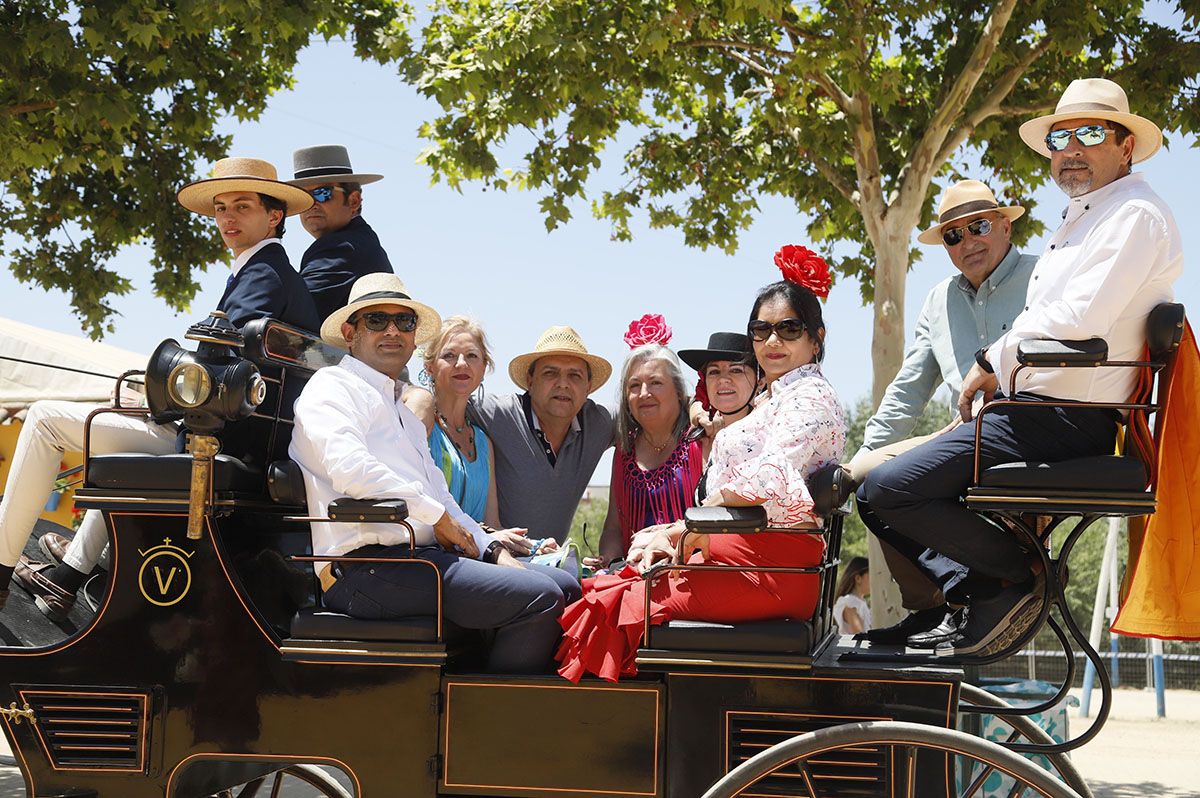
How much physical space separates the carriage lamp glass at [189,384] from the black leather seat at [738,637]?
1.46m

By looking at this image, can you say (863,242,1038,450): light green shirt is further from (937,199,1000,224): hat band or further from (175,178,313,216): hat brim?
(175,178,313,216): hat brim

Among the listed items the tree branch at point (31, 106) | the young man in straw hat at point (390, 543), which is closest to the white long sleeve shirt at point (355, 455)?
the young man in straw hat at point (390, 543)

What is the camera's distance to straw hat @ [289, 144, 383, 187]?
528 cm

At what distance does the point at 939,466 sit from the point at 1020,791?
1.20m

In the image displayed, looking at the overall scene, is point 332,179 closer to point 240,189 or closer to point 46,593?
point 240,189

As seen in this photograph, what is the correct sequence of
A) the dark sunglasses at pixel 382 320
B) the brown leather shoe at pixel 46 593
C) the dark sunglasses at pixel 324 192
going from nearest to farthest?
the dark sunglasses at pixel 382 320, the brown leather shoe at pixel 46 593, the dark sunglasses at pixel 324 192

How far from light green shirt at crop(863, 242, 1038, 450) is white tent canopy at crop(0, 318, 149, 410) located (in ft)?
20.9

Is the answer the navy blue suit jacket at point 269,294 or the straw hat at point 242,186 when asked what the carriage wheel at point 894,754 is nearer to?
the navy blue suit jacket at point 269,294

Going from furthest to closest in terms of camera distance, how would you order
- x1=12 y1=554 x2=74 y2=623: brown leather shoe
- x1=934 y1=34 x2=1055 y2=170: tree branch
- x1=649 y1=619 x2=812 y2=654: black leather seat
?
x1=934 y1=34 x2=1055 y2=170: tree branch, x1=12 y1=554 x2=74 y2=623: brown leather shoe, x1=649 y1=619 x2=812 y2=654: black leather seat

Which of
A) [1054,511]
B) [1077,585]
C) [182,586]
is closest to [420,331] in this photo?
[182,586]

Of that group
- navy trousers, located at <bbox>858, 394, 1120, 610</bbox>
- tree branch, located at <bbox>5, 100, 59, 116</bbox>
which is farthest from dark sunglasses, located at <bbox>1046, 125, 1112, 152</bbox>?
tree branch, located at <bbox>5, 100, 59, 116</bbox>

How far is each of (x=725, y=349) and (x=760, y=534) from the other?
1.54m

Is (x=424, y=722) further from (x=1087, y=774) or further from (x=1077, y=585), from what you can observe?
(x=1077, y=585)

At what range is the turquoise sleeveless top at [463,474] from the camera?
16.0ft
